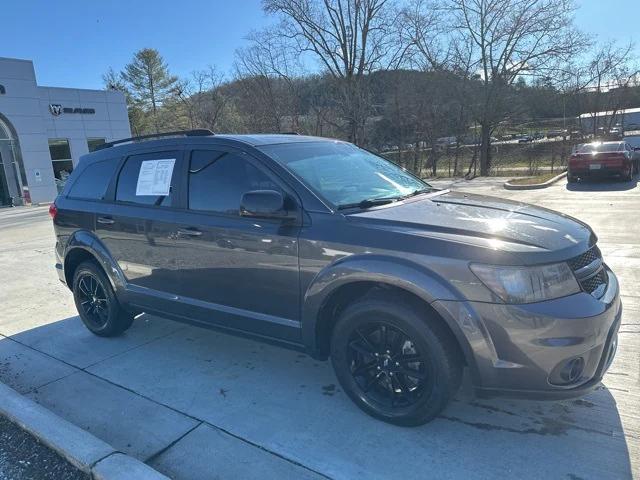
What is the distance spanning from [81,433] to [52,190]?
27.7m

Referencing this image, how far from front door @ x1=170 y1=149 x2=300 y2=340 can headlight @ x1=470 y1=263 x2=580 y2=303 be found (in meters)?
1.22

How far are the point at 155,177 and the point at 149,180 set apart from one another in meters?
0.08

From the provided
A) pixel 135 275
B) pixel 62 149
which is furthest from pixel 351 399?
pixel 62 149

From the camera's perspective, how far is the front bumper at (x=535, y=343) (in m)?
2.53

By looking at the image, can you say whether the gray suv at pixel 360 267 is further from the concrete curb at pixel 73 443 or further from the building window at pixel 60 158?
the building window at pixel 60 158

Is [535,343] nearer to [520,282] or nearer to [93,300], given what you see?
[520,282]

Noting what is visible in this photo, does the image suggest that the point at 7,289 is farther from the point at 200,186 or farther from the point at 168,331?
the point at 200,186

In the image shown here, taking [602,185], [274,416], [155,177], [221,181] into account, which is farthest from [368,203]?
A: [602,185]

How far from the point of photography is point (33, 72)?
25.8 metres

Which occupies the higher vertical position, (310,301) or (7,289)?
(310,301)

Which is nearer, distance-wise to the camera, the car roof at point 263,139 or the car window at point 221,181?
the car window at point 221,181

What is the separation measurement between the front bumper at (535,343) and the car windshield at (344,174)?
111 centimetres

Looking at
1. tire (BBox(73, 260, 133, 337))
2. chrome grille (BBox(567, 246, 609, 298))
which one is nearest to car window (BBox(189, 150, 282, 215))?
tire (BBox(73, 260, 133, 337))

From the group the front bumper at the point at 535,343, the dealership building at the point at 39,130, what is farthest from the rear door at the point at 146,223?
the dealership building at the point at 39,130
